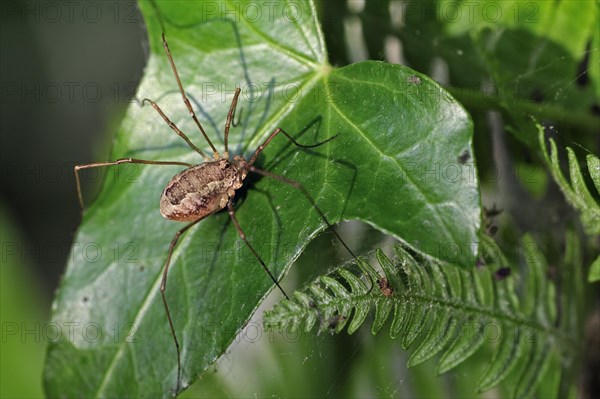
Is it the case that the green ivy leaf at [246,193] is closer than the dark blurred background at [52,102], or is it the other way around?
the green ivy leaf at [246,193]

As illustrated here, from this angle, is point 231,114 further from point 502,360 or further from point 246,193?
point 502,360

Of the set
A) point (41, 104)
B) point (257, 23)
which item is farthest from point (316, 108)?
point (41, 104)

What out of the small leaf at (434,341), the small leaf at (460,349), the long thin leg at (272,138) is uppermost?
the long thin leg at (272,138)

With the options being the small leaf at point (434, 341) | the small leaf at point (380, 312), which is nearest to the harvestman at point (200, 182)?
the small leaf at point (380, 312)

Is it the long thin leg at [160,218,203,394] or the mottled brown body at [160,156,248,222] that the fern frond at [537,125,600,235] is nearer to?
the mottled brown body at [160,156,248,222]

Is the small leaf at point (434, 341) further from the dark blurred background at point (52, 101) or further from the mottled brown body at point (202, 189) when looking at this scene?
the dark blurred background at point (52, 101)

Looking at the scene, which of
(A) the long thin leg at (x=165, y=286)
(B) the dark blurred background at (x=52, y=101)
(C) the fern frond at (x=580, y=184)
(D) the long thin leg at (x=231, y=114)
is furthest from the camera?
(B) the dark blurred background at (x=52, y=101)

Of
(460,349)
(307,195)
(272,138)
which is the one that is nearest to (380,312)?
(460,349)
